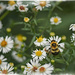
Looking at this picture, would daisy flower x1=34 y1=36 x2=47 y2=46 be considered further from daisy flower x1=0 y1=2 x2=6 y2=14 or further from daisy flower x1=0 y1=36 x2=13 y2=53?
daisy flower x1=0 y1=2 x2=6 y2=14

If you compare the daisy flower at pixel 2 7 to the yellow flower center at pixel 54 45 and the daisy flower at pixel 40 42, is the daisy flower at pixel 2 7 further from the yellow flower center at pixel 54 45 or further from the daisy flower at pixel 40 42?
the yellow flower center at pixel 54 45

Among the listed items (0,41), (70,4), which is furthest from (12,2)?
(70,4)

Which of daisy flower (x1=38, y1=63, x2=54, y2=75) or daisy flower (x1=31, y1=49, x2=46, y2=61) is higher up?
daisy flower (x1=31, y1=49, x2=46, y2=61)

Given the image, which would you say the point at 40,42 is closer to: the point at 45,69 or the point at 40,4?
the point at 45,69

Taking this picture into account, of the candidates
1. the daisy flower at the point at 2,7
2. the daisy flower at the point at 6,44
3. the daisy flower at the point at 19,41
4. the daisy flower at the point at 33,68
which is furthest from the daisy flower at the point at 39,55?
the daisy flower at the point at 2,7

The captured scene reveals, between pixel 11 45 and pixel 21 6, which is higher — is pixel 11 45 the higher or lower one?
the lower one

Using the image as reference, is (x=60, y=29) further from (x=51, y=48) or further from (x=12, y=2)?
(x=51, y=48)

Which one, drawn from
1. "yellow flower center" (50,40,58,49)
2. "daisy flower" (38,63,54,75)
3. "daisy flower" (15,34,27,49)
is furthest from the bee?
"daisy flower" (15,34,27,49)

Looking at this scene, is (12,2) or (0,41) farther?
(12,2)

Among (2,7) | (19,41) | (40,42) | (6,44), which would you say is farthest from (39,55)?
(2,7)

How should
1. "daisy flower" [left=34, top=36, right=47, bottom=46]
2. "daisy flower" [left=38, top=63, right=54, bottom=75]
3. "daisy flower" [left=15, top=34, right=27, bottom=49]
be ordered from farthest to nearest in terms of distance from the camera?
"daisy flower" [left=15, top=34, right=27, bottom=49] < "daisy flower" [left=34, top=36, right=47, bottom=46] < "daisy flower" [left=38, top=63, right=54, bottom=75]

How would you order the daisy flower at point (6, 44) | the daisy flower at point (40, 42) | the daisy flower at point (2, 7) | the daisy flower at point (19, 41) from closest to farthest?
the daisy flower at point (40, 42) < the daisy flower at point (6, 44) < the daisy flower at point (19, 41) < the daisy flower at point (2, 7)
